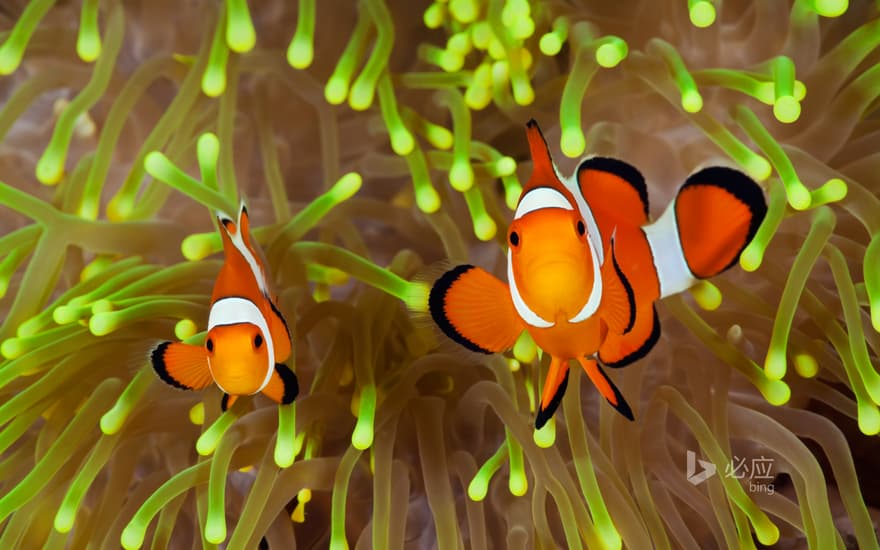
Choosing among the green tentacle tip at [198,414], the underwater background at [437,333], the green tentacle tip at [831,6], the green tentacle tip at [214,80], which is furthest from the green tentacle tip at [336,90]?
the green tentacle tip at [831,6]

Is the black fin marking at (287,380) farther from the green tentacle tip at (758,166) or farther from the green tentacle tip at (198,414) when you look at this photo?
the green tentacle tip at (758,166)

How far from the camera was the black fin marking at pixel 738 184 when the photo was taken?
0.64 metres

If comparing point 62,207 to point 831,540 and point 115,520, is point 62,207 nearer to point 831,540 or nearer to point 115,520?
point 115,520

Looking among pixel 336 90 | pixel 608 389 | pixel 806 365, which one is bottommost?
pixel 806 365

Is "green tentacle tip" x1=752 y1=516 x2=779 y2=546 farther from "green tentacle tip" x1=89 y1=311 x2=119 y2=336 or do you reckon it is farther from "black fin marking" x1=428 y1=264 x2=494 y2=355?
"green tentacle tip" x1=89 y1=311 x2=119 y2=336

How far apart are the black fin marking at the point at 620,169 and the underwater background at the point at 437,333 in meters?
0.06

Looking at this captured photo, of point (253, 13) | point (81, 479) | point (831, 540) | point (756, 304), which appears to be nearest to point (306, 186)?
point (253, 13)

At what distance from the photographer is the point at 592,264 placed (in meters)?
0.55

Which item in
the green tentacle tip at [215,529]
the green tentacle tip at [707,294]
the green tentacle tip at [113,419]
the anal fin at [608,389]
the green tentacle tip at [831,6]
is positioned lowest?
the green tentacle tip at [215,529]

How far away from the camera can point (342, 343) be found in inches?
34.0

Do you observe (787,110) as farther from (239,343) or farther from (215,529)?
(215,529)

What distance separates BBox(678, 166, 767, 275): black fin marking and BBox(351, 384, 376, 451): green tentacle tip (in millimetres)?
330

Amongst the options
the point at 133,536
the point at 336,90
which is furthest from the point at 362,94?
the point at 133,536

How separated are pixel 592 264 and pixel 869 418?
352 mm
